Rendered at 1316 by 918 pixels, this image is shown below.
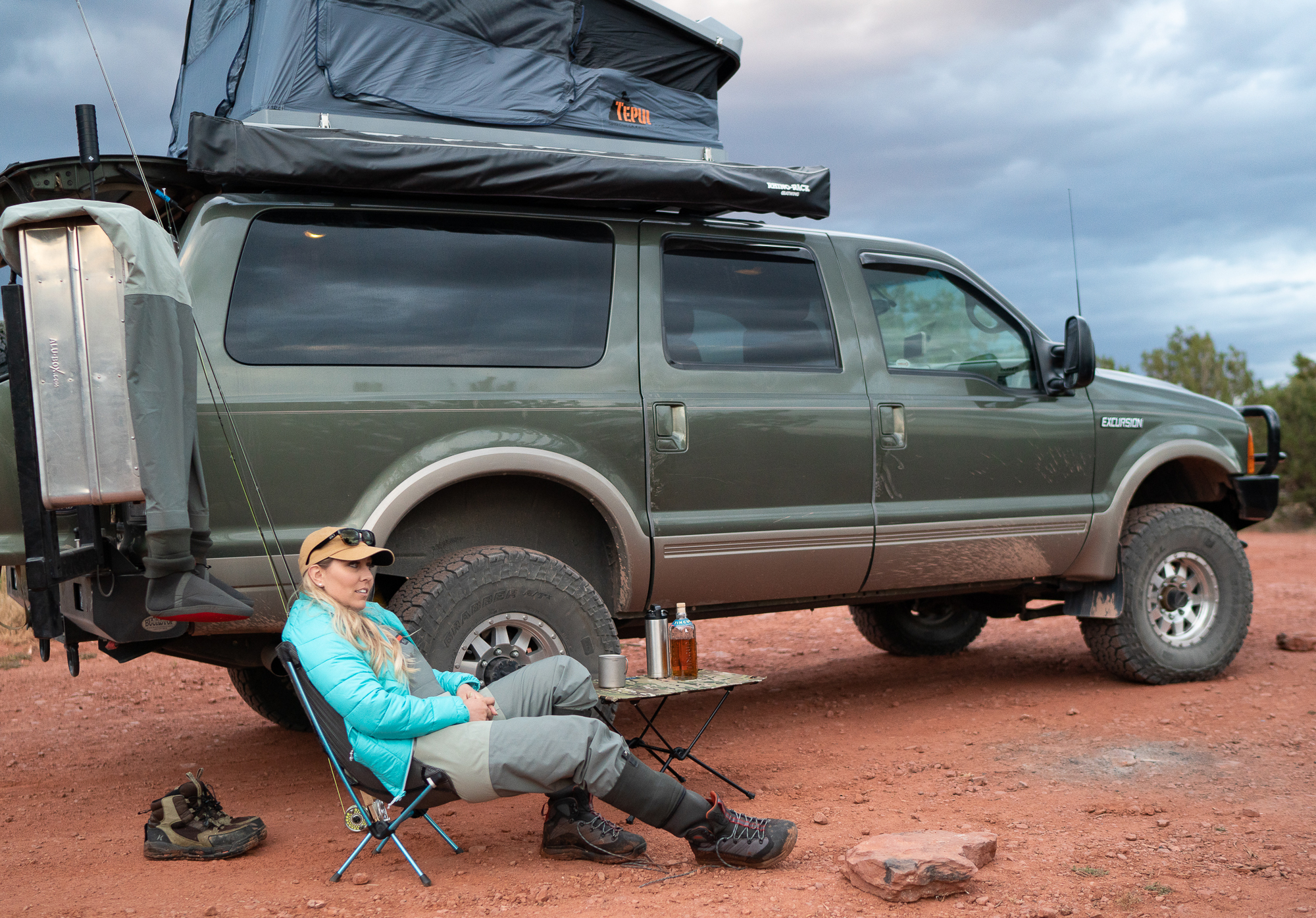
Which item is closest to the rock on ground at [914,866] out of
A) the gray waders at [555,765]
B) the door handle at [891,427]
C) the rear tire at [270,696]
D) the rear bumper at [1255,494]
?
the gray waders at [555,765]

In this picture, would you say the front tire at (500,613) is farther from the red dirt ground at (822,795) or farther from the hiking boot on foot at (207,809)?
the hiking boot on foot at (207,809)

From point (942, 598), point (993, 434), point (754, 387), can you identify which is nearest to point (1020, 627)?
point (942, 598)

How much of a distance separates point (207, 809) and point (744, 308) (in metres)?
2.97

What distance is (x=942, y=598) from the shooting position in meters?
6.96

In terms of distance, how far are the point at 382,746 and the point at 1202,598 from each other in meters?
4.88

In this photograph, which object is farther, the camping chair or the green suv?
the green suv

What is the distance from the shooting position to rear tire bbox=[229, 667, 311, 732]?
220 inches

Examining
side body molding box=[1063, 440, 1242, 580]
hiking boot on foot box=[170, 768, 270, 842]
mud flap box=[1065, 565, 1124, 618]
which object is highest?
side body molding box=[1063, 440, 1242, 580]

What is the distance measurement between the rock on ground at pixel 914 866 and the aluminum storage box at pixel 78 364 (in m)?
2.48

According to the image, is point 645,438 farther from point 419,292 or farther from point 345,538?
point 345,538

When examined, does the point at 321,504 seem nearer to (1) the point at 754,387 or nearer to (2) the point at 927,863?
(1) the point at 754,387

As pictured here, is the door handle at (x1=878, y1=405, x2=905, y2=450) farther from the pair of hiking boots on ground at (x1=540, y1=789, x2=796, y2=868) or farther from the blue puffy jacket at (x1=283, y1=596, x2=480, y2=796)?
the blue puffy jacket at (x1=283, y1=596, x2=480, y2=796)

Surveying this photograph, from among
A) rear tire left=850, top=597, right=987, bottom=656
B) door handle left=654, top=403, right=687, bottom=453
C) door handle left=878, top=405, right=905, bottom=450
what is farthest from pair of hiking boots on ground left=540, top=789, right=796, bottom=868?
rear tire left=850, top=597, right=987, bottom=656

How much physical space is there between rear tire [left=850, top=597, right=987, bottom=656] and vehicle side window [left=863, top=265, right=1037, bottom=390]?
2128 millimetres
